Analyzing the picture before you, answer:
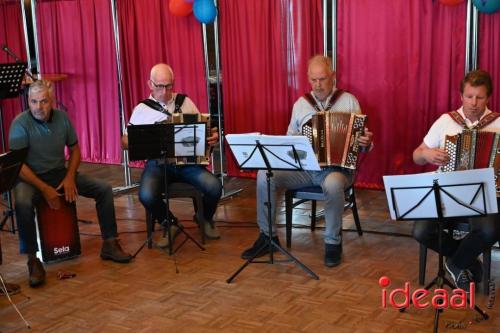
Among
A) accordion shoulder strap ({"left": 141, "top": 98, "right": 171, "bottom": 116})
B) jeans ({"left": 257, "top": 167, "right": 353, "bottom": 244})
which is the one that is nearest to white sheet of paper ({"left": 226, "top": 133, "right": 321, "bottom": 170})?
jeans ({"left": 257, "top": 167, "right": 353, "bottom": 244})

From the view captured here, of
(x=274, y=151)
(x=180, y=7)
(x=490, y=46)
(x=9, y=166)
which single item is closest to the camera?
(x=9, y=166)

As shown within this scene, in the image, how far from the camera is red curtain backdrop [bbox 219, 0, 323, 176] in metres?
5.65

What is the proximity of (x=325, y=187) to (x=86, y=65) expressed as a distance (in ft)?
14.8

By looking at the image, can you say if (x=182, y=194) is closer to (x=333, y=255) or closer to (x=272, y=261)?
(x=272, y=261)

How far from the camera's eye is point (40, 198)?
4039 mm

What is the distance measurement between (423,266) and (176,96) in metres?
2.16

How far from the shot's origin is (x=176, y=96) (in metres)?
4.57

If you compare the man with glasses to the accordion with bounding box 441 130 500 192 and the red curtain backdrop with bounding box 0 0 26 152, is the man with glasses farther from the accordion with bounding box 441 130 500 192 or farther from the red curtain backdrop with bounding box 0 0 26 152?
the red curtain backdrop with bounding box 0 0 26 152

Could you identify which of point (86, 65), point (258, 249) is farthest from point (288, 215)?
point (86, 65)

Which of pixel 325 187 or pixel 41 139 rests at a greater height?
pixel 41 139

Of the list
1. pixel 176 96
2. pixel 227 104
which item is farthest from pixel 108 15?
pixel 176 96

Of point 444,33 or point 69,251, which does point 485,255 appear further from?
point 69,251

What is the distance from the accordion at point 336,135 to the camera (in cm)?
389

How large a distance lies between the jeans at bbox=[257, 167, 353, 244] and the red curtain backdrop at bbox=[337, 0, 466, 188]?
55.7 inches
